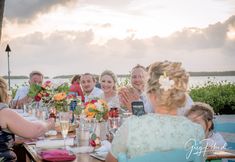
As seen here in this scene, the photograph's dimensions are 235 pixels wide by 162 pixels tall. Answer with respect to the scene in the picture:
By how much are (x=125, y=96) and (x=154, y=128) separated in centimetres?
330

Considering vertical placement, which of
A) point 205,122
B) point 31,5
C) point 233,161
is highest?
point 31,5

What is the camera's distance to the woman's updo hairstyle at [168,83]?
232cm

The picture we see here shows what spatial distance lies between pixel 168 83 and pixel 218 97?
392 inches

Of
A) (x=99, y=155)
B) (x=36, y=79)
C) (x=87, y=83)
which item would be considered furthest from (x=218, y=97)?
(x=99, y=155)

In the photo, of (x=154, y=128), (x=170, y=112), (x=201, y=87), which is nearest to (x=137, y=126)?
(x=154, y=128)

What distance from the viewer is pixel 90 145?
3092 mm

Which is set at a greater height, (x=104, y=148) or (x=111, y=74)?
(x=111, y=74)

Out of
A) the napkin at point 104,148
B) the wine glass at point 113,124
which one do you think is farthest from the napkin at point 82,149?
the wine glass at point 113,124

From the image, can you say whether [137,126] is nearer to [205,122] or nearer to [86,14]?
[205,122]

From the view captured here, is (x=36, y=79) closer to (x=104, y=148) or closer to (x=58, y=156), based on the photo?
(x=104, y=148)

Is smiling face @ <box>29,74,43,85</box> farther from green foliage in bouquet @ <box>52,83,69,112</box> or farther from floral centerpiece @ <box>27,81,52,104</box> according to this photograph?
green foliage in bouquet @ <box>52,83,69,112</box>

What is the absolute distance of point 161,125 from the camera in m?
2.19

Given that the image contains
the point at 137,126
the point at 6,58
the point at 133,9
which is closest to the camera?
the point at 137,126

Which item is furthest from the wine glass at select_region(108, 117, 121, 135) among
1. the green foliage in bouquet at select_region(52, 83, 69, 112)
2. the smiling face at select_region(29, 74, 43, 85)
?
the smiling face at select_region(29, 74, 43, 85)
